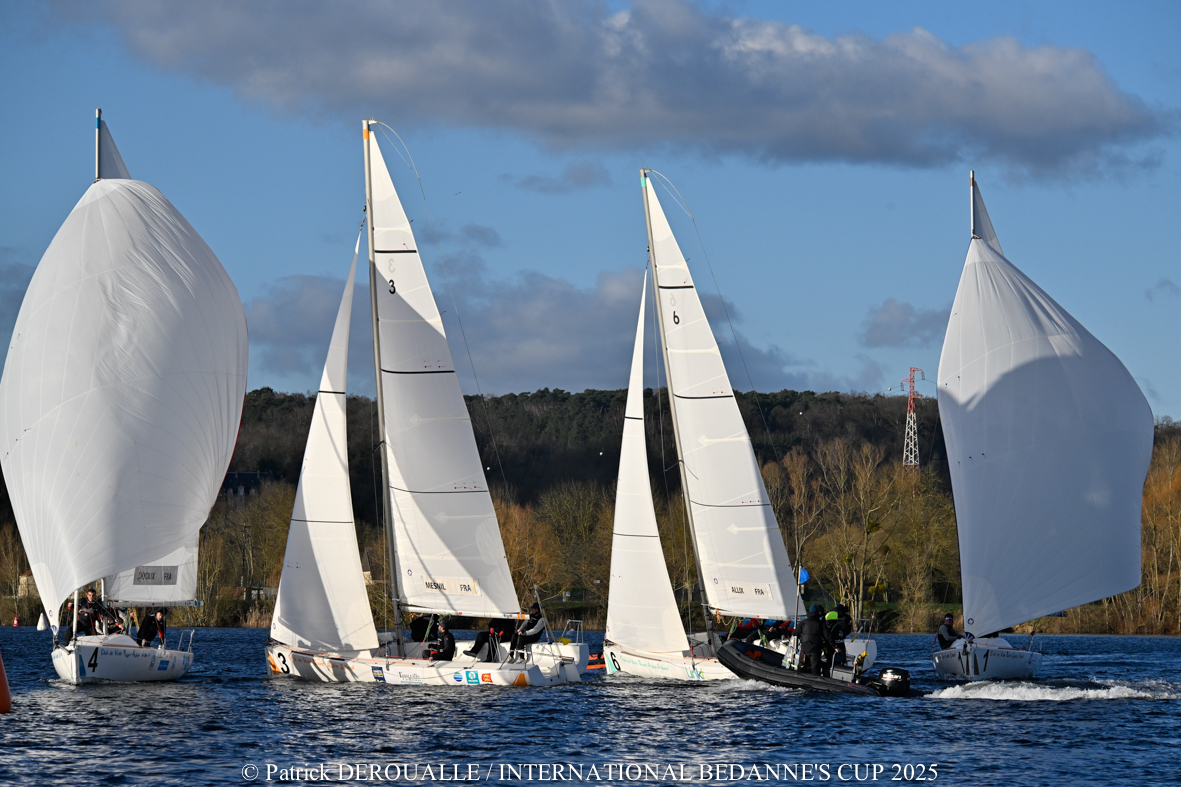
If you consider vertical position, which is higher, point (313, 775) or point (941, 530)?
point (941, 530)

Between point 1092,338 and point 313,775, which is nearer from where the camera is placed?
point 313,775

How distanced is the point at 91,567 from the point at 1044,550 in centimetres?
2021

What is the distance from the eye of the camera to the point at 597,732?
23.4 m

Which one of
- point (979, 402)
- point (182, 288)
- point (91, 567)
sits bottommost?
point (91, 567)

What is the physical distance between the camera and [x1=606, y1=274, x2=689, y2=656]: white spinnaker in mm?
Answer: 31281

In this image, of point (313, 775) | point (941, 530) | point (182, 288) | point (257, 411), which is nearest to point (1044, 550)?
point (313, 775)

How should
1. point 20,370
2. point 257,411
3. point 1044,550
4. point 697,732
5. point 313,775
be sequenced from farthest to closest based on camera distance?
1. point 257,411
2. point 1044,550
3. point 20,370
4. point 697,732
5. point 313,775

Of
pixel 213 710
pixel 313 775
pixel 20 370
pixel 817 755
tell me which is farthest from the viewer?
pixel 20 370

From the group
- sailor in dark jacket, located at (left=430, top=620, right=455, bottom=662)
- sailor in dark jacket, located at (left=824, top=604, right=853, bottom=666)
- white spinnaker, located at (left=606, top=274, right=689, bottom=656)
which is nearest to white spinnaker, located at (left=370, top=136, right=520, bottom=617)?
sailor in dark jacket, located at (left=430, top=620, right=455, bottom=662)

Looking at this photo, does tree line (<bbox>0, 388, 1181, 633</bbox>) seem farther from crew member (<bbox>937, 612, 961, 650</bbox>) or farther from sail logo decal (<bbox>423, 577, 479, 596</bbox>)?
sail logo decal (<bbox>423, 577, 479, 596</bbox>)

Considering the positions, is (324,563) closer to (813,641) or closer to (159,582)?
(159,582)

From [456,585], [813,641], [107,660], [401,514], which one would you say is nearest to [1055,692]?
[813,641]

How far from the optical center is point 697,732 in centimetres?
2323

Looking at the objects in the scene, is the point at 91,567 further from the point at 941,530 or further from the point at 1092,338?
the point at 941,530
